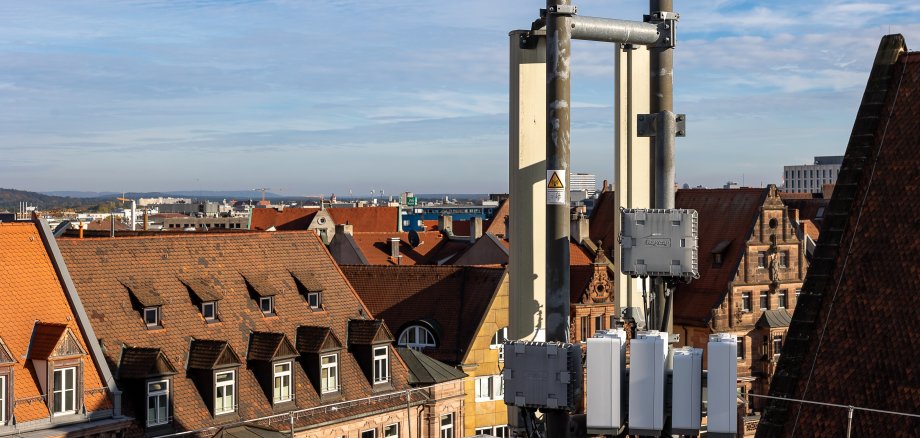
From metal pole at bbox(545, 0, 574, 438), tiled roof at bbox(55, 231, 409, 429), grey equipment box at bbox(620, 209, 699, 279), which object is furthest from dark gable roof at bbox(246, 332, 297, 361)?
metal pole at bbox(545, 0, 574, 438)

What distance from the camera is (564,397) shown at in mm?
14898

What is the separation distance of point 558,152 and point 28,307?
19.3 m

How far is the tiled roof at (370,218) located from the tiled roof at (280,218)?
107 inches

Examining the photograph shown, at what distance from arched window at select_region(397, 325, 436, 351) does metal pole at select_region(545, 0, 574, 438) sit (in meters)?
33.7

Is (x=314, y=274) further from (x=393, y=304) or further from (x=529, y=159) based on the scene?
(x=529, y=159)

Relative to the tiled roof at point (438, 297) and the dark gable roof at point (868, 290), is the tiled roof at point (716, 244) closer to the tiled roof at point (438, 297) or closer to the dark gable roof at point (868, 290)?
the tiled roof at point (438, 297)

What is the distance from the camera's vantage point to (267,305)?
3719cm

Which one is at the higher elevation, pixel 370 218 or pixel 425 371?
pixel 370 218

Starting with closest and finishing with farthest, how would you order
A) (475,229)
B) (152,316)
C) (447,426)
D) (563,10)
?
(563,10), (152,316), (447,426), (475,229)

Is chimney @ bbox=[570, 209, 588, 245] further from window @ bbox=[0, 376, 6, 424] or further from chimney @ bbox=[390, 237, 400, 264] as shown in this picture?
window @ bbox=[0, 376, 6, 424]

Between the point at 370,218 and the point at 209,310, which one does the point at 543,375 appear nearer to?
the point at 209,310

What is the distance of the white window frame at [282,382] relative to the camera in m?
34.5

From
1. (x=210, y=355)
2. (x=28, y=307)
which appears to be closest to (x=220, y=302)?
(x=210, y=355)

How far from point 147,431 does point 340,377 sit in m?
7.15
